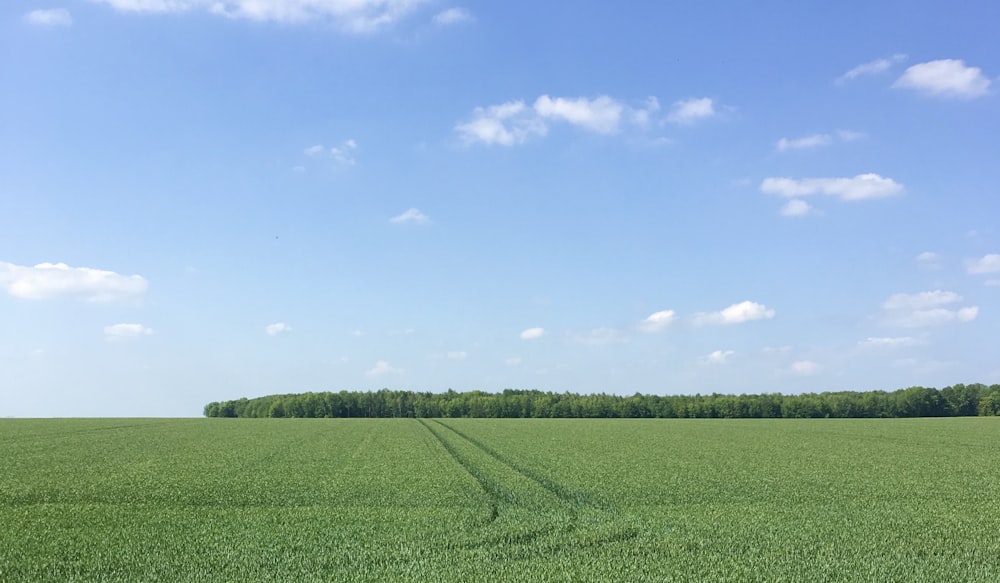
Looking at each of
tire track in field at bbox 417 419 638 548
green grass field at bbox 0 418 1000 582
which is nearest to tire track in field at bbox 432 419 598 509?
tire track in field at bbox 417 419 638 548

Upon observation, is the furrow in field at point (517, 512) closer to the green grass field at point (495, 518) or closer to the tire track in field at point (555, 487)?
the green grass field at point (495, 518)

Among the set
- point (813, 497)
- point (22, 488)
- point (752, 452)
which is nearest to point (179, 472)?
point (22, 488)

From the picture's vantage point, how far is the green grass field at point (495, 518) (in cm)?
1387

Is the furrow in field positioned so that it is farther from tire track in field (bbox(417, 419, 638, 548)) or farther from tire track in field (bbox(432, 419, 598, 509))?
tire track in field (bbox(432, 419, 598, 509))

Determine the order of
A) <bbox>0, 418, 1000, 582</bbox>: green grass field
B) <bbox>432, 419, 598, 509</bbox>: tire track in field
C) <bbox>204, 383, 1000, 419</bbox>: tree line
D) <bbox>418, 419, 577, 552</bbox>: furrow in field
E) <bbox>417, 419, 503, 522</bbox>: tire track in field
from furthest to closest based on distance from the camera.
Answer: <bbox>204, 383, 1000, 419</bbox>: tree line → <bbox>432, 419, 598, 509</bbox>: tire track in field → <bbox>417, 419, 503, 522</bbox>: tire track in field → <bbox>418, 419, 577, 552</bbox>: furrow in field → <bbox>0, 418, 1000, 582</bbox>: green grass field

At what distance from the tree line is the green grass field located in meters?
106

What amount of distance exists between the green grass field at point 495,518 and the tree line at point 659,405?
347 feet

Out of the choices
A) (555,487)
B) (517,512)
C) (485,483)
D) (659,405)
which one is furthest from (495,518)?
(659,405)

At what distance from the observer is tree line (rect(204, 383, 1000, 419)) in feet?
440

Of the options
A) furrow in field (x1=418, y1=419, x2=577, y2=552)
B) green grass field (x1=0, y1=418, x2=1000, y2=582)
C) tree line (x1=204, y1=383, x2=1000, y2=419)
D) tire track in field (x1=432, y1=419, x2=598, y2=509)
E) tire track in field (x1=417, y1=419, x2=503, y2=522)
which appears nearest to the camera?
green grass field (x1=0, y1=418, x2=1000, y2=582)

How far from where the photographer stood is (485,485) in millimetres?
25219

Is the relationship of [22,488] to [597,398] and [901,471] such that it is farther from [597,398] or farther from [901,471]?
[597,398]

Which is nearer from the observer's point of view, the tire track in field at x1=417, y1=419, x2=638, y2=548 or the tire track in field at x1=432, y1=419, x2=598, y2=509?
the tire track in field at x1=417, y1=419, x2=638, y2=548

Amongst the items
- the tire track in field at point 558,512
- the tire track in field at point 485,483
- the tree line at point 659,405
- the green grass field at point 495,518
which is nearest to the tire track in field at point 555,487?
the tire track in field at point 558,512
